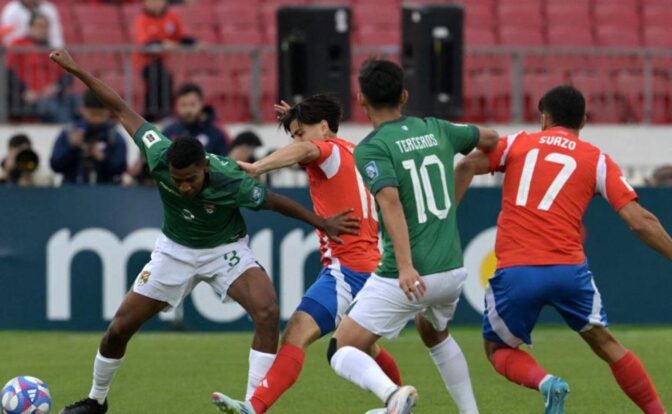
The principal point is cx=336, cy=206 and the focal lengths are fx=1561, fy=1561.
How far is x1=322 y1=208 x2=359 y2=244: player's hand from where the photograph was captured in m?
9.21

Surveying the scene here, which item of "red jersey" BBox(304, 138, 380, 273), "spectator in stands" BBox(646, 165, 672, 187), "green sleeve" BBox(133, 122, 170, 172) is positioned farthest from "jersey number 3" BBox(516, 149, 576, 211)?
"spectator in stands" BBox(646, 165, 672, 187)

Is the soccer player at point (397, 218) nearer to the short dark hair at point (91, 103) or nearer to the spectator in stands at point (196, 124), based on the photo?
the spectator in stands at point (196, 124)

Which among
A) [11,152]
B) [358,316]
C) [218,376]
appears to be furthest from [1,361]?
[358,316]

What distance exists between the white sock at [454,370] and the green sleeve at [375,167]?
1218 millimetres

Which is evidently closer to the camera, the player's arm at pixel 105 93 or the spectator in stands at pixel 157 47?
the player's arm at pixel 105 93

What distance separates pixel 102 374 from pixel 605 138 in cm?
1097

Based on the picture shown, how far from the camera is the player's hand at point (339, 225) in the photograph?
921 cm

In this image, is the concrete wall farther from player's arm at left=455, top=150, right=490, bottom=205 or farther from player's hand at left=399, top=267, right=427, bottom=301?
player's hand at left=399, top=267, right=427, bottom=301

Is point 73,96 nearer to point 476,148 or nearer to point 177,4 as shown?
point 177,4

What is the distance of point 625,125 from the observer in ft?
64.1

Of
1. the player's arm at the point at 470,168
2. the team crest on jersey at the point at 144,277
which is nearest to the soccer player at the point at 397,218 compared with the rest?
the player's arm at the point at 470,168

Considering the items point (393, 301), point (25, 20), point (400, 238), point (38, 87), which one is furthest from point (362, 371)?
point (25, 20)

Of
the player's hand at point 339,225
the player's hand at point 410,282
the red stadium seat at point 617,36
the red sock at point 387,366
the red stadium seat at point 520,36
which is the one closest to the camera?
the player's hand at point 410,282

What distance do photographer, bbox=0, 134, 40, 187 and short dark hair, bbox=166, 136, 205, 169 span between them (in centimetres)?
679
